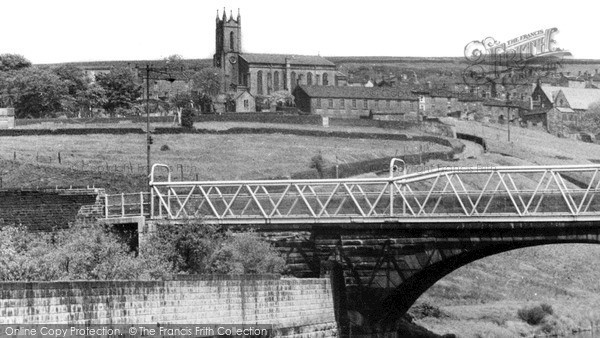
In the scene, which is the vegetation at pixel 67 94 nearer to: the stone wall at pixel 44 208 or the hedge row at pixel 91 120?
the hedge row at pixel 91 120

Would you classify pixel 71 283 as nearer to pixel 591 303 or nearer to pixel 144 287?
pixel 144 287

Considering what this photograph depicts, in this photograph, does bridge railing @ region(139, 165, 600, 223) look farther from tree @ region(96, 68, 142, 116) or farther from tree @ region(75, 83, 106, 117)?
tree @ region(96, 68, 142, 116)

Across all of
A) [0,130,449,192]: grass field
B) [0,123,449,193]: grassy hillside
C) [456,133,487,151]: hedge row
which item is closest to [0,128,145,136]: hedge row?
[0,123,449,193]: grassy hillside

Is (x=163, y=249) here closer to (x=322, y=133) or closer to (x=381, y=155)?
(x=381, y=155)

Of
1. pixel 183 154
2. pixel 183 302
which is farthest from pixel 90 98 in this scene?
pixel 183 302

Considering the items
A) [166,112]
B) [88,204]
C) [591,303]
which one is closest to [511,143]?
[166,112]
